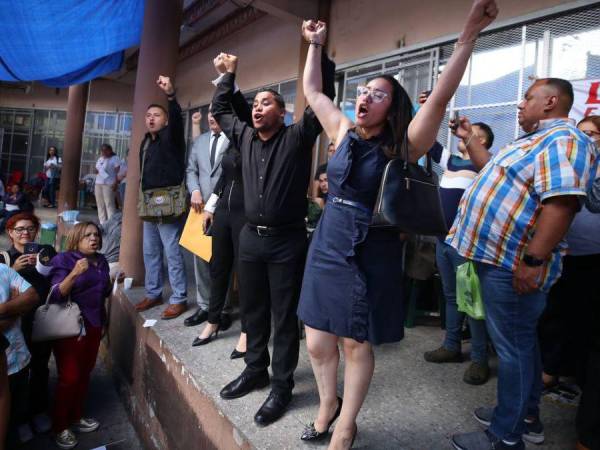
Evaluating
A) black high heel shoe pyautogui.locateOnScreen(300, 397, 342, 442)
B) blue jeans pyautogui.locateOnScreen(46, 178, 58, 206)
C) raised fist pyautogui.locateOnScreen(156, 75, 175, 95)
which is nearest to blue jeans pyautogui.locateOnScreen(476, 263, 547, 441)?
black high heel shoe pyautogui.locateOnScreen(300, 397, 342, 442)

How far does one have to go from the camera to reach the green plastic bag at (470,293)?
236 cm

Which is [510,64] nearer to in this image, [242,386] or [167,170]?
[167,170]

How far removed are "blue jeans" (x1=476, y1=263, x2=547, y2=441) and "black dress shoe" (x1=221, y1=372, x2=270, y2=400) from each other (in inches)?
52.6

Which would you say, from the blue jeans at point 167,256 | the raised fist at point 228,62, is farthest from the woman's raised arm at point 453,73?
the blue jeans at point 167,256

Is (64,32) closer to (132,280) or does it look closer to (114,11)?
(114,11)

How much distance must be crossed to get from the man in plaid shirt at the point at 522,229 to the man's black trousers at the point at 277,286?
89 centimetres

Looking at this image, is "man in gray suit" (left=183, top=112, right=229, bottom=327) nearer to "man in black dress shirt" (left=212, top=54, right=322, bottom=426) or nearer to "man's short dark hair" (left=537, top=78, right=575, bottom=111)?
"man in black dress shirt" (left=212, top=54, right=322, bottom=426)

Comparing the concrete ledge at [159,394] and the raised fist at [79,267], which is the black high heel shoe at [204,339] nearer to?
the concrete ledge at [159,394]

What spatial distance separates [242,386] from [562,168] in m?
2.00

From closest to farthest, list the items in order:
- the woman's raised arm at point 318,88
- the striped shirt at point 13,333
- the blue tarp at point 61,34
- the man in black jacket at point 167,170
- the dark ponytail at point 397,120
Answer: the dark ponytail at point 397,120, the woman's raised arm at point 318,88, the striped shirt at point 13,333, the man in black jacket at point 167,170, the blue tarp at point 61,34

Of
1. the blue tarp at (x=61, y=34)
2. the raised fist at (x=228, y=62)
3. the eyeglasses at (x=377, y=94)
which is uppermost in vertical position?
the blue tarp at (x=61, y=34)

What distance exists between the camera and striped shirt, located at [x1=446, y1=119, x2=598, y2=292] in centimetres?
170

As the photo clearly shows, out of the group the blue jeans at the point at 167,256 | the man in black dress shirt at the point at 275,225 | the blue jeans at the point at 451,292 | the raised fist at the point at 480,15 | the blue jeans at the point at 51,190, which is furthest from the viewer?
the blue jeans at the point at 51,190

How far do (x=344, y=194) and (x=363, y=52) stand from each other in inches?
171
